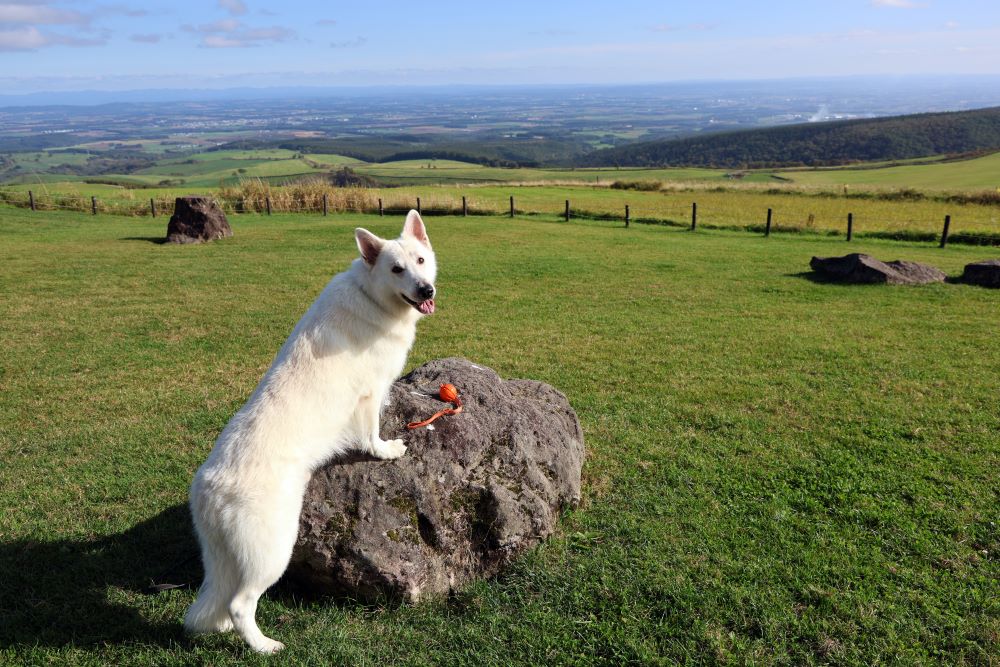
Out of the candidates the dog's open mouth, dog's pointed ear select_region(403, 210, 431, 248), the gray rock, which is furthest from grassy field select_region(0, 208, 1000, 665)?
dog's pointed ear select_region(403, 210, 431, 248)

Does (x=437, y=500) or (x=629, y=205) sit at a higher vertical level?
(x=437, y=500)

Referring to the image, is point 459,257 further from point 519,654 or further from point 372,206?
point 519,654

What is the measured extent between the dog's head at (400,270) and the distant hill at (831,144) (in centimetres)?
11332

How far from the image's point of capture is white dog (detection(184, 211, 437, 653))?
3.89m

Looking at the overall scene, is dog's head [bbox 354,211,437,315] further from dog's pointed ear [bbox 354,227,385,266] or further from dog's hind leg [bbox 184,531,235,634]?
dog's hind leg [bbox 184,531,235,634]

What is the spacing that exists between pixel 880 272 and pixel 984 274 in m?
2.59

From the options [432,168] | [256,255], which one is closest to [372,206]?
[256,255]

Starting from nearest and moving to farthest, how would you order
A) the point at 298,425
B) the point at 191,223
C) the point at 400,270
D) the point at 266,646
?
the point at 266,646 < the point at 298,425 < the point at 400,270 < the point at 191,223

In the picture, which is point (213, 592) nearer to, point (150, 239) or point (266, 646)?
point (266, 646)

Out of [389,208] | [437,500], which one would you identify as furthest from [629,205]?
[437,500]

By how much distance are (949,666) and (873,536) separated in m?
1.55

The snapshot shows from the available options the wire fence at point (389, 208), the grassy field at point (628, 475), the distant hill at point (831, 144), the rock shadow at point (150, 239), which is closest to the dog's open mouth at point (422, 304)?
the grassy field at point (628, 475)

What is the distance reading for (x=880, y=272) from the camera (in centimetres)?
1714

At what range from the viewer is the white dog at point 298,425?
12.8 feet
